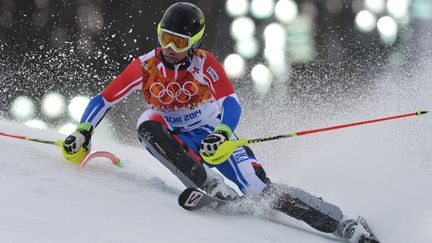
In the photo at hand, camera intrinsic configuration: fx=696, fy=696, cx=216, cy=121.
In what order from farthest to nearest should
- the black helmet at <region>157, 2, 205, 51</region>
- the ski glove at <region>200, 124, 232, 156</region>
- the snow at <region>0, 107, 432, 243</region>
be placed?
the black helmet at <region>157, 2, 205, 51</region>
the ski glove at <region>200, 124, 232, 156</region>
the snow at <region>0, 107, 432, 243</region>

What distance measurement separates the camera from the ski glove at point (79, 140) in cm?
432

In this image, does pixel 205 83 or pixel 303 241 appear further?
pixel 205 83

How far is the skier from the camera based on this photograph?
410 centimetres

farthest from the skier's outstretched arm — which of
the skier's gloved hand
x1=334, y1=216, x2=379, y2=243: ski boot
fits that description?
x1=334, y1=216, x2=379, y2=243: ski boot

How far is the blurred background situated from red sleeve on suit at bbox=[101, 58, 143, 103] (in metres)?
4.42

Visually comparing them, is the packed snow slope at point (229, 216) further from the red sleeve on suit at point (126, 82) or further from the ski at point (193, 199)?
the red sleeve on suit at point (126, 82)

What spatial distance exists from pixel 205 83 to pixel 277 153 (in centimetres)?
297

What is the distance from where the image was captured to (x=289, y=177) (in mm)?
6270

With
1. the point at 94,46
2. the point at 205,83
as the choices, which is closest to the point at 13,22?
the point at 94,46

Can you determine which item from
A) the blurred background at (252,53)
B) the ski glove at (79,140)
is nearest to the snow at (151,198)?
the ski glove at (79,140)

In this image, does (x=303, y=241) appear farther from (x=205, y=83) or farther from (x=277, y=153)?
(x=277, y=153)

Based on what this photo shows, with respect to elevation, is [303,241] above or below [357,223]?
below

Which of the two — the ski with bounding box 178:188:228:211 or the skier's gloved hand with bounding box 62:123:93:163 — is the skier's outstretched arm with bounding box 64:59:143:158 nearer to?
the skier's gloved hand with bounding box 62:123:93:163

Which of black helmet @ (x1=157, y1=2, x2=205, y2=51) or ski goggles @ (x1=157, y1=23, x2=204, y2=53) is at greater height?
black helmet @ (x1=157, y1=2, x2=205, y2=51)
